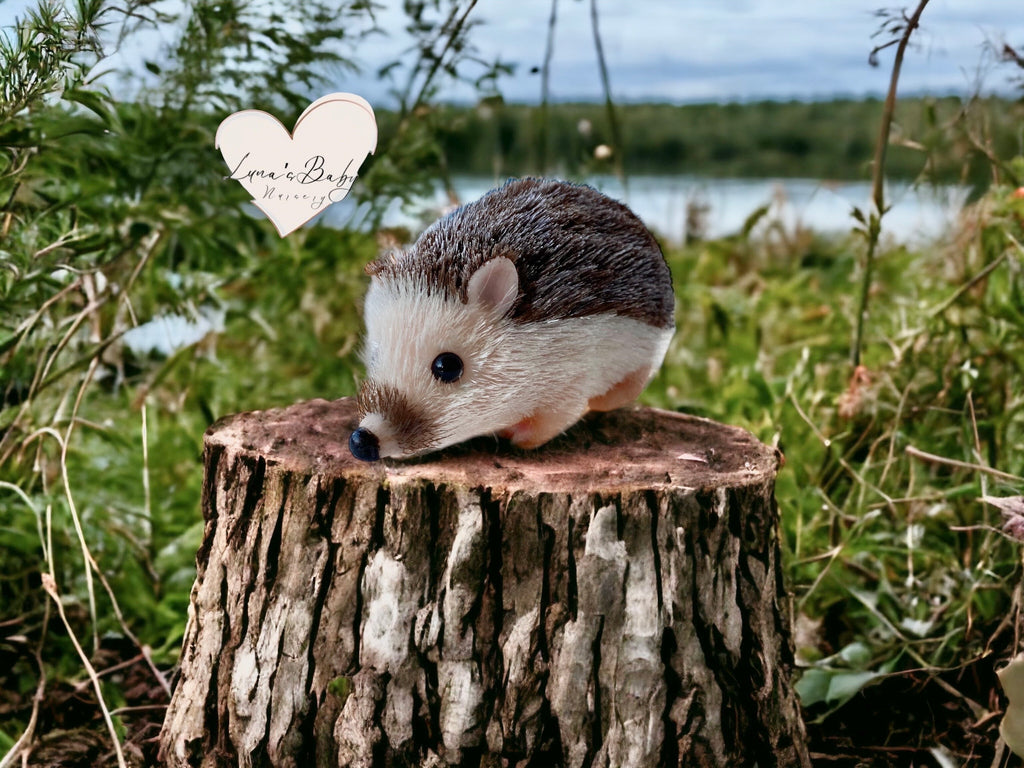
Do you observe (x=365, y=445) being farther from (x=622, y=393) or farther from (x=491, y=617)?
(x=622, y=393)

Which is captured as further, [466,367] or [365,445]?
[466,367]

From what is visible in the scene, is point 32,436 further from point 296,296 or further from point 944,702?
A: point 944,702

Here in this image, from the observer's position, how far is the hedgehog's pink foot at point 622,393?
8.18 feet

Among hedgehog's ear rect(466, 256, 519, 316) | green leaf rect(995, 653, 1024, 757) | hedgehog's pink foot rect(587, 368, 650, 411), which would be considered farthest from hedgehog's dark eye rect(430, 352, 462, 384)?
green leaf rect(995, 653, 1024, 757)

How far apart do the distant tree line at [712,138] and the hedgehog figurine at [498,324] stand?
1.50m

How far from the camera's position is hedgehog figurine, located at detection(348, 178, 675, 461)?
216 centimetres

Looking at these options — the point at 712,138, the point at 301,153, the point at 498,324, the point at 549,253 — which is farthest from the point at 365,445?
the point at 712,138

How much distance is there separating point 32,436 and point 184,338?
905 mm

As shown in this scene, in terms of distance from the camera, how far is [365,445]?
82.4 inches

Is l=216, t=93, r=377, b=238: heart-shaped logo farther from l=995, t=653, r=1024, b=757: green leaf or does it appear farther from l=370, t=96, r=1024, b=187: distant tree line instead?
l=995, t=653, r=1024, b=757: green leaf

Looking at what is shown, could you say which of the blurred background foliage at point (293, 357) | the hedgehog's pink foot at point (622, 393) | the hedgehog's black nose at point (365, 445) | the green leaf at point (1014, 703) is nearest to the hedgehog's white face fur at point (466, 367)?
the hedgehog's black nose at point (365, 445)

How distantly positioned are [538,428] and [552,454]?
70 millimetres

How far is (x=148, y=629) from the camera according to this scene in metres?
3.12

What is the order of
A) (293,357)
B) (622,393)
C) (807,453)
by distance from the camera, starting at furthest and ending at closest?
(293,357)
(807,453)
(622,393)
